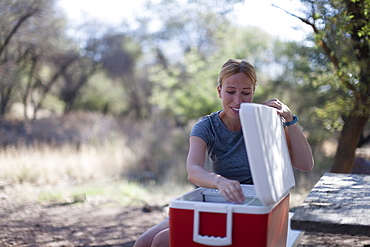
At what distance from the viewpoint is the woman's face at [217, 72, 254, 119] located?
227 cm

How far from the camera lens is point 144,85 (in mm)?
22922

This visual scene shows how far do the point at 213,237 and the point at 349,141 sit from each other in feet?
11.8

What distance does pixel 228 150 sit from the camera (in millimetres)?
2381

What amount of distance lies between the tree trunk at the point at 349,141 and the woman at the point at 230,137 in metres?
2.61

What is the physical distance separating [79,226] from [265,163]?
10.6ft

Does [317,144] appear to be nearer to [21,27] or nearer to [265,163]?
[21,27]

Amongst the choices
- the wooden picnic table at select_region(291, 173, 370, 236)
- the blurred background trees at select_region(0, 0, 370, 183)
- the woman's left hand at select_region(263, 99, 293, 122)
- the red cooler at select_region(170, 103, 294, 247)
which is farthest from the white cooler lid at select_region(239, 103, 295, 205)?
the blurred background trees at select_region(0, 0, 370, 183)

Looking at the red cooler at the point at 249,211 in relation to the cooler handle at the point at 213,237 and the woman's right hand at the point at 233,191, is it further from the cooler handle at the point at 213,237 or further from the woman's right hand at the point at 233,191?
the woman's right hand at the point at 233,191

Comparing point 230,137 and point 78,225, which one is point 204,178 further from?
point 78,225

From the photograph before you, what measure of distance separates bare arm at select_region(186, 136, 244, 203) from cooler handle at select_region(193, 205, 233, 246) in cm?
15

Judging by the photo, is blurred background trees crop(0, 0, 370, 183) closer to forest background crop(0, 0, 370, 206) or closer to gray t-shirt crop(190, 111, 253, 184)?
forest background crop(0, 0, 370, 206)

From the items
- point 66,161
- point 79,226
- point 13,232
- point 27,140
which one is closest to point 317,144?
point 66,161

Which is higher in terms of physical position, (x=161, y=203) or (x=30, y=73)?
(x=30, y=73)

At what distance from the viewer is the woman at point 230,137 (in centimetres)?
225
